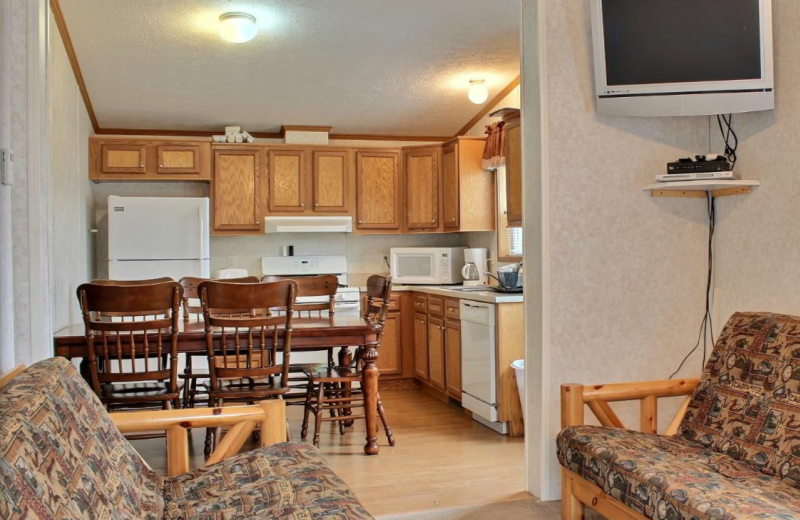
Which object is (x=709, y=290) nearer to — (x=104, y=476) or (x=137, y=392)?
(x=104, y=476)

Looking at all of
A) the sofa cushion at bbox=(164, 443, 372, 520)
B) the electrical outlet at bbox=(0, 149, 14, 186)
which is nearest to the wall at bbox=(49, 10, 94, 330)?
the electrical outlet at bbox=(0, 149, 14, 186)

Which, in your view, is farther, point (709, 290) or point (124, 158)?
point (124, 158)

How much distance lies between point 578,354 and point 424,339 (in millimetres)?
2710

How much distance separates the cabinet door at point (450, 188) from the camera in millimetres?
5816

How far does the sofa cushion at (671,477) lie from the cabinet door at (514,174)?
2.32 meters

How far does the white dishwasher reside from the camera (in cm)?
409

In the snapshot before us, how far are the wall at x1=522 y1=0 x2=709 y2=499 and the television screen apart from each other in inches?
6.8

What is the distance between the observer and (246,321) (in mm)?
3207

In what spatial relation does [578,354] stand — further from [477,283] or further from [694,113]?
[477,283]

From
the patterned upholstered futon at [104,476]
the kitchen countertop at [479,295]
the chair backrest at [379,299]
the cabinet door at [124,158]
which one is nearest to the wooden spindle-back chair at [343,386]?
the chair backrest at [379,299]

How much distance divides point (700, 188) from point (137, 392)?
8.95 ft

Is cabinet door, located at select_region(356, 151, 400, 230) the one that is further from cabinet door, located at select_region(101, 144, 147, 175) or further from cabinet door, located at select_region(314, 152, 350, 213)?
cabinet door, located at select_region(101, 144, 147, 175)

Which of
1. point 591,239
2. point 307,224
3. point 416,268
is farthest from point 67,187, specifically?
point 591,239

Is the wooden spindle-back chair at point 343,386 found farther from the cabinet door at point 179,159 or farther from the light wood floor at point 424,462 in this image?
the cabinet door at point 179,159
